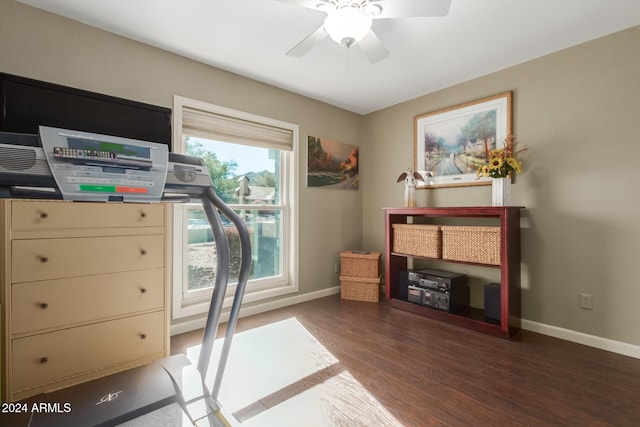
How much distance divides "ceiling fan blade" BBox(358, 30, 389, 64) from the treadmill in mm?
1350

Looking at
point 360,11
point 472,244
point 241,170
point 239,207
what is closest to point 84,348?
point 239,207

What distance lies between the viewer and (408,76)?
2967mm

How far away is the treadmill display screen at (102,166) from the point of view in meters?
0.85

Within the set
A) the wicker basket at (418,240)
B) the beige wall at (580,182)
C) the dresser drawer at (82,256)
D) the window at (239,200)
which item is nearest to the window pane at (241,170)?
the window at (239,200)

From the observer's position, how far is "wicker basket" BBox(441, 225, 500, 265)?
8.34ft

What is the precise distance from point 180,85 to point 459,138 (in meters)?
2.71

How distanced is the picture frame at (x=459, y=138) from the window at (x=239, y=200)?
1464mm

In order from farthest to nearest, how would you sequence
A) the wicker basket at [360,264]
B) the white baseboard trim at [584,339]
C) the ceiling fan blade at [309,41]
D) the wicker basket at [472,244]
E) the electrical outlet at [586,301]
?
the wicker basket at [360,264]
the wicker basket at [472,244]
the electrical outlet at [586,301]
the white baseboard trim at [584,339]
the ceiling fan blade at [309,41]

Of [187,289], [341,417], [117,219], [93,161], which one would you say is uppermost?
[93,161]

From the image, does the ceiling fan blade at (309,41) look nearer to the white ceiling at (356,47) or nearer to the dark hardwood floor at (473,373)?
the white ceiling at (356,47)

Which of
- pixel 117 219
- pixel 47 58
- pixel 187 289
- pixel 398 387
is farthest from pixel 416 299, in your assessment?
pixel 47 58

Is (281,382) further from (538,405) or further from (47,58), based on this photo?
(47,58)

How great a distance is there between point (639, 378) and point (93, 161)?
3070mm

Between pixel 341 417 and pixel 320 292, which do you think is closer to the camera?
pixel 341 417
